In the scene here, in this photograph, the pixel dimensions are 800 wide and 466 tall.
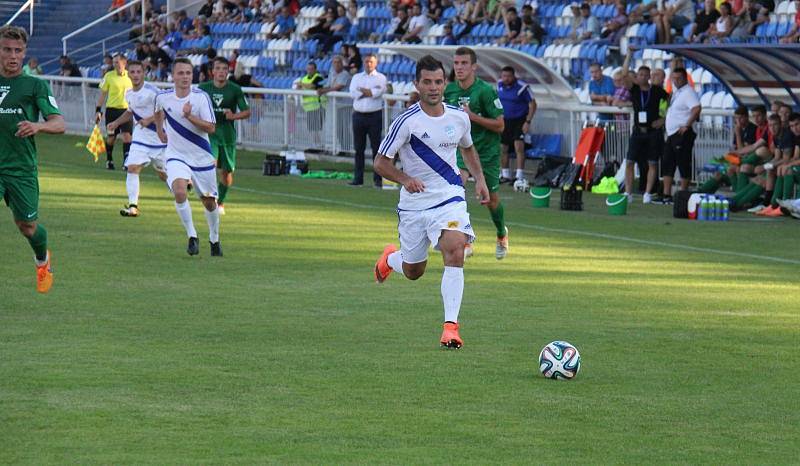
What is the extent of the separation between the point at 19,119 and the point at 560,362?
191 inches

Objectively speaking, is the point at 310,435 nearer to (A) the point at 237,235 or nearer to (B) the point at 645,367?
(B) the point at 645,367

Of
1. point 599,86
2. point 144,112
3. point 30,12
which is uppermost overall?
point 30,12

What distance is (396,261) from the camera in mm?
11570

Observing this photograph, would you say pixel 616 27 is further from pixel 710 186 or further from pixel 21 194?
pixel 21 194

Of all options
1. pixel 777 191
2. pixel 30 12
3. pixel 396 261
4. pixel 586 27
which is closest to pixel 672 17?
pixel 586 27

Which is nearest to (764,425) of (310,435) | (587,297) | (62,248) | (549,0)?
(310,435)

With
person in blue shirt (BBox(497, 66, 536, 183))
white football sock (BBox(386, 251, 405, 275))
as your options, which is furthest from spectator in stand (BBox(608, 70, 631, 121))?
white football sock (BBox(386, 251, 405, 275))

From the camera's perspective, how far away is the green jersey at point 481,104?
1544 centimetres

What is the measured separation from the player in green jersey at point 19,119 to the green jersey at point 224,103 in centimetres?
724

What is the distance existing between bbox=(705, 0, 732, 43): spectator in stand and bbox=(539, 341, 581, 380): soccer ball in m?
A: 17.6

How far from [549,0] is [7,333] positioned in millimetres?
23394

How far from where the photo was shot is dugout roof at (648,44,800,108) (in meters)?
22.5

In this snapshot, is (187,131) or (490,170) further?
(187,131)

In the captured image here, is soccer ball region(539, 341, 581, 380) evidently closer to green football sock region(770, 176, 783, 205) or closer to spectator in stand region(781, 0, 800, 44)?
green football sock region(770, 176, 783, 205)
